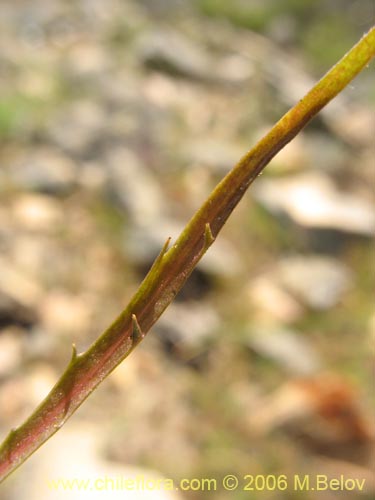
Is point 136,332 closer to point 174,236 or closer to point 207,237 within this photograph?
point 207,237

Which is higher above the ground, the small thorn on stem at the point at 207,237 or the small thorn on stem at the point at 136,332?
the small thorn on stem at the point at 207,237

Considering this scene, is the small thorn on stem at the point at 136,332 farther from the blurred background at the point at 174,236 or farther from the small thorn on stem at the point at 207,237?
the blurred background at the point at 174,236

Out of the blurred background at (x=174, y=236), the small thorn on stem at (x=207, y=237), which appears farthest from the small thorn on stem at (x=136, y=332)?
the blurred background at (x=174, y=236)

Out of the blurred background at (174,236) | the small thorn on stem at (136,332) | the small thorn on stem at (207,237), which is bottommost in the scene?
the small thorn on stem at (136,332)

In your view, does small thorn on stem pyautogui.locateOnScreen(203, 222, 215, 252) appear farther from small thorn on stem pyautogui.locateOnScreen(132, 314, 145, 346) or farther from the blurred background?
the blurred background

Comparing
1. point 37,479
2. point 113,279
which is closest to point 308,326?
point 113,279

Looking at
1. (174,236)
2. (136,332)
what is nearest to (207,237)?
(136,332)

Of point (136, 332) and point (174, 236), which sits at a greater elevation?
point (174, 236)

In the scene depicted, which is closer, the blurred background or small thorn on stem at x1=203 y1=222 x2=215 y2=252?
small thorn on stem at x1=203 y1=222 x2=215 y2=252

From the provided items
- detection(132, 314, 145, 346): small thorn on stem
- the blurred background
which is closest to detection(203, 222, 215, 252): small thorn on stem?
detection(132, 314, 145, 346): small thorn on stem
